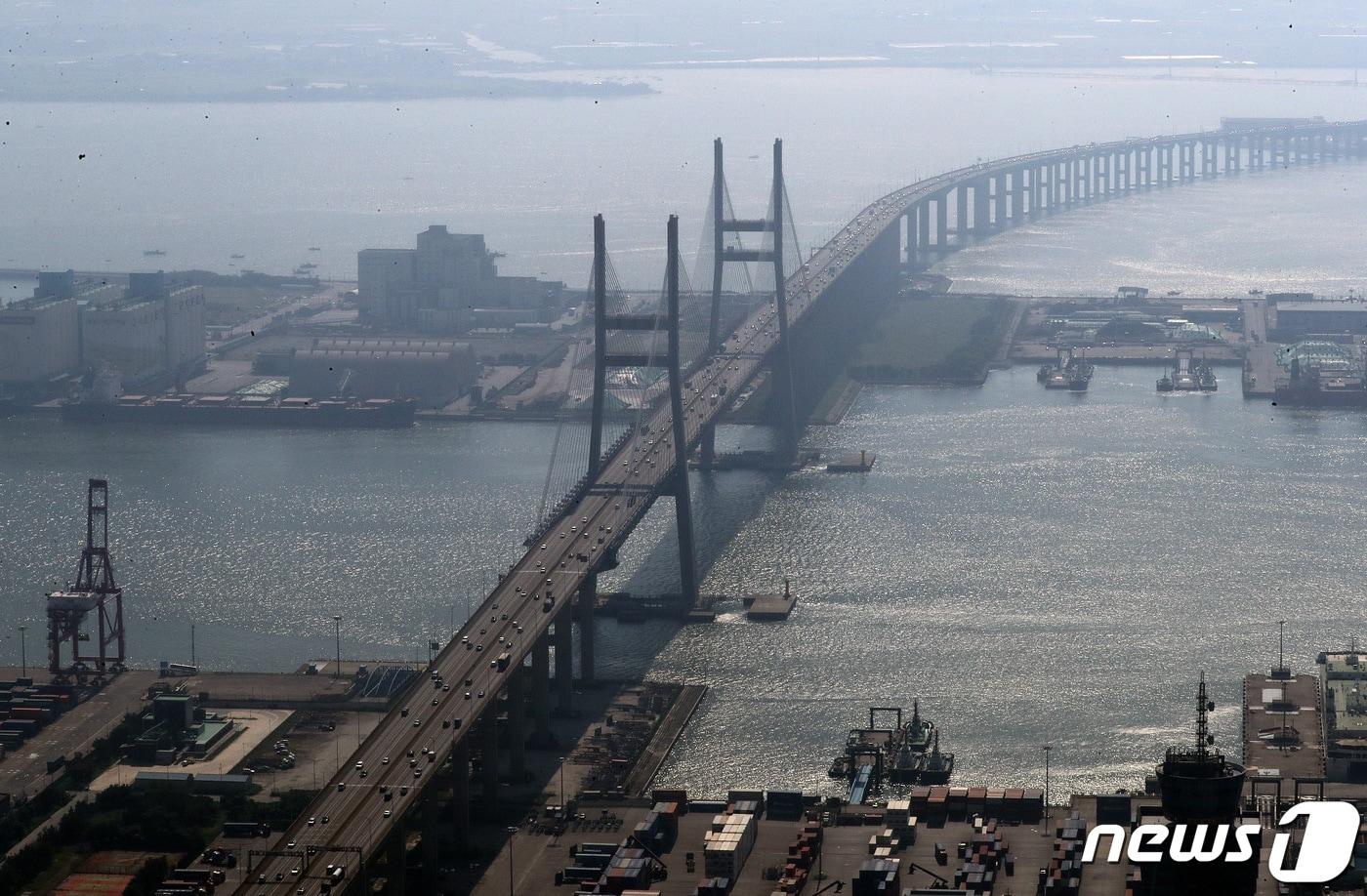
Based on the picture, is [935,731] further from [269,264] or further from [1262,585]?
[269,264]

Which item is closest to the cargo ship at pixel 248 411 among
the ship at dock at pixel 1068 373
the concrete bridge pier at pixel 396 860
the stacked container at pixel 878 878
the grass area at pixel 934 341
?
the grass area at pixel 934 341

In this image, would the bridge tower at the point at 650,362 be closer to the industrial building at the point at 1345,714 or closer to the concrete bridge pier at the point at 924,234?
the industrial building at the point at 1345,714

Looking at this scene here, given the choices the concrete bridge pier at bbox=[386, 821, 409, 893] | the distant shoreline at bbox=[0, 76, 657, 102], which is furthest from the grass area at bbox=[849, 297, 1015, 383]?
the distant shoreline at bbox=[0, 76, 657, 102]

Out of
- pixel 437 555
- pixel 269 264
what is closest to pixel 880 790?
pixel 437 555

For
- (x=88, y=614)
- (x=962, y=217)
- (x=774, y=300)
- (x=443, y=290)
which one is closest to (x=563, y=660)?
(x=88, y=614)

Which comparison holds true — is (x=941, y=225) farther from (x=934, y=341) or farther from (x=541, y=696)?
(x=541, y=696)

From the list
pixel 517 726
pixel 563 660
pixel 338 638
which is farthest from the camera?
pixel 338 638
